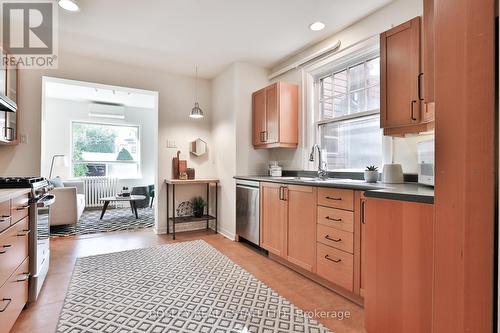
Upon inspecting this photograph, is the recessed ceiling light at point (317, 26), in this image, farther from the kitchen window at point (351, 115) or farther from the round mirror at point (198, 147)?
the round mirror at point (198, 147)

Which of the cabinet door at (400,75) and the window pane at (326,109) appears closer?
the cabinet door at (400,75)

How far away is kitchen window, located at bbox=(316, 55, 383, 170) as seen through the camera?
270 centimetres

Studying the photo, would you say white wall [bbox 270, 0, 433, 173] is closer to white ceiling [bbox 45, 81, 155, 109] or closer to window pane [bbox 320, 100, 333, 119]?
window pane [bbox 320, 100, 333, 119]

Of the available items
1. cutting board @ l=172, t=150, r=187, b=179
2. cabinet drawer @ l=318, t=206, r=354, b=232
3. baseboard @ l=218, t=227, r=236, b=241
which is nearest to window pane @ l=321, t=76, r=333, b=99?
cabinet drawer @ l=318, t=206, r=354, b=232

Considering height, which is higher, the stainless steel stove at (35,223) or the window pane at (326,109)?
the window pane at (326,109)

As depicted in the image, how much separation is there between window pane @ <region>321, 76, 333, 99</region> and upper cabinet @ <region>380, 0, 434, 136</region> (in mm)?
1096

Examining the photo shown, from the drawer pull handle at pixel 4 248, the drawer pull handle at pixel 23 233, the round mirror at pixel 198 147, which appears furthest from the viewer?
the round mirror at pixel 198 147

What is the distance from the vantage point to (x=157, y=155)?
13.5ft

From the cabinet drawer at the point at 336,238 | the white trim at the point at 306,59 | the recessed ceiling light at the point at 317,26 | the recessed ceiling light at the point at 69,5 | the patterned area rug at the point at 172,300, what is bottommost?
the patterned area rug at the point at 172,300

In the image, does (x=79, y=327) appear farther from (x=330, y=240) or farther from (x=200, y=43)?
(x=200, y=43)

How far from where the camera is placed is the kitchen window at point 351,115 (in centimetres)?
270

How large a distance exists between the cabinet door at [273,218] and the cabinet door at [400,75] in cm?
127

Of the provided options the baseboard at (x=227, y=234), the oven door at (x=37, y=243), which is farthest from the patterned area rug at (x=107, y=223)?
the oven door at (x=37, y=243)

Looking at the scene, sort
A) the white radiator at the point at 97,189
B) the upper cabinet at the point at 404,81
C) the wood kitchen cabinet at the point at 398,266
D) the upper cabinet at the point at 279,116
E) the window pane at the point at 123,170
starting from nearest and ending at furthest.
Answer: the wood kitchen cabinet at the point at 398,266 < the upper cabinet at the point at 404,81 < the upper cabinet at the point at 279,116 < the white radiator at the point at 97,189 < the window pane at the point at 123,170
